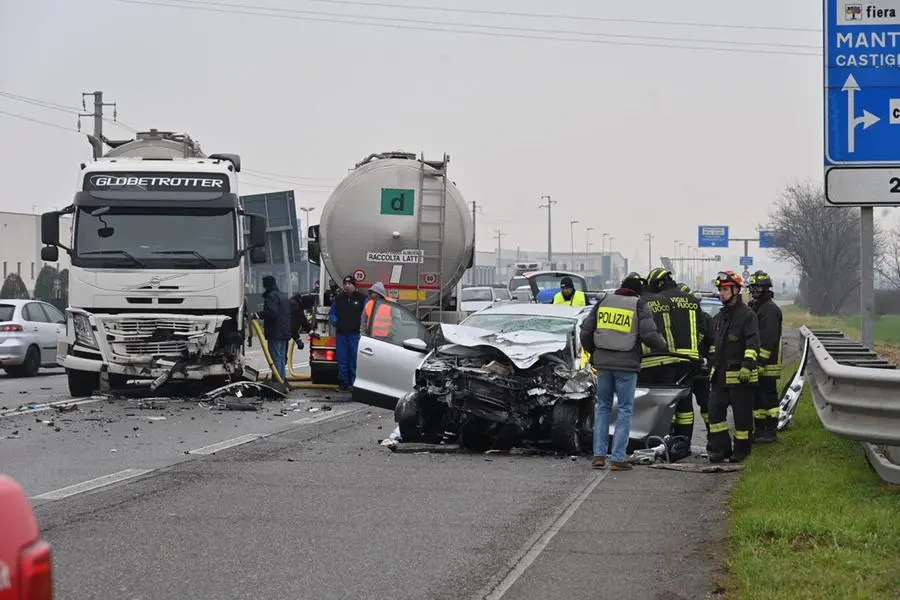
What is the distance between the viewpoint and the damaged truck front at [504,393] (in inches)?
538

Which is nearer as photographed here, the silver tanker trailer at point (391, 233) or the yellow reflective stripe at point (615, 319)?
the yellow reflective stripe at point (615, 319)

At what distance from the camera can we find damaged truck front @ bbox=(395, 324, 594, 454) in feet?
44.8

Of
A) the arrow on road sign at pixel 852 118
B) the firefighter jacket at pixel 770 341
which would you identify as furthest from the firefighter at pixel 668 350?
the arrow on road sign at pixel 852 118

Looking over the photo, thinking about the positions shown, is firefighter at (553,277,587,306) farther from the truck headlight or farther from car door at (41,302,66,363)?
car door at (41,302,66,363)

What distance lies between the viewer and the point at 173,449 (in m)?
14.1

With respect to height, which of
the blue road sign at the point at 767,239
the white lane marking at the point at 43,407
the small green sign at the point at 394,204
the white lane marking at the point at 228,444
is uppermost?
the blue road sign at the point at 767,239

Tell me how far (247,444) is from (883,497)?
22.7 feet

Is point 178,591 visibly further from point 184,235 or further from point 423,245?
point 423,245

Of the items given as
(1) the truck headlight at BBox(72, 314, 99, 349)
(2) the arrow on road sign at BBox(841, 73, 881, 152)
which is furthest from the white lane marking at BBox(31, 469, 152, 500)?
(1) the truck headlight at BBox(72, 314, 99, 349)

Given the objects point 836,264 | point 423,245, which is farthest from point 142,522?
point 836,264

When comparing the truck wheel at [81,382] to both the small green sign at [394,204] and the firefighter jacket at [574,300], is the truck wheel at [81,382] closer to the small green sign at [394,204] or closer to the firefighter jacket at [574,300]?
the small green sign at [394,204]

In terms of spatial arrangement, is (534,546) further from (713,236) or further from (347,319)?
(713,236)

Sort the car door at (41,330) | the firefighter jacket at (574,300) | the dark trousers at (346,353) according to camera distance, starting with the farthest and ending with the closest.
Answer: the car door at (41,330), the firefighter jacket at (574,300), the dark trousers at (346,353)

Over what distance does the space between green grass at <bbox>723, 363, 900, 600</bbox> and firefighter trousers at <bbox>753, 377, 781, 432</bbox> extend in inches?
73.4
